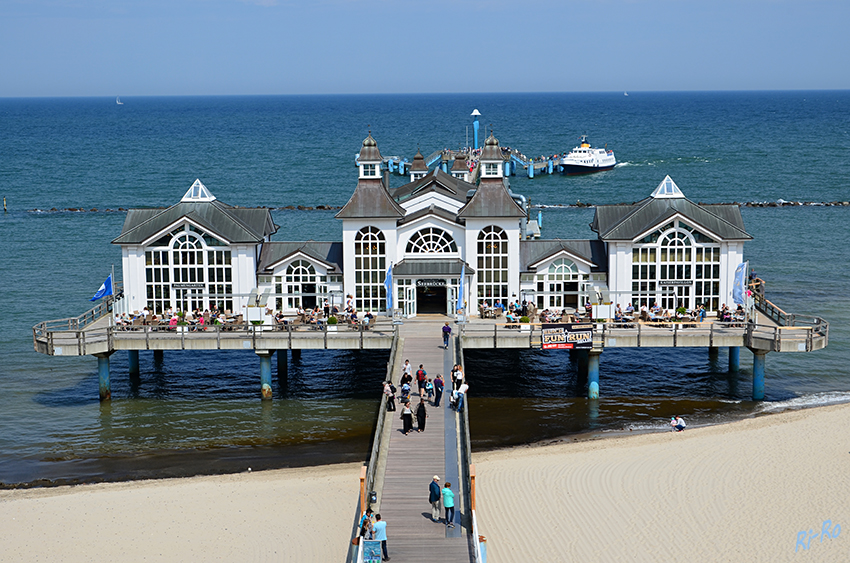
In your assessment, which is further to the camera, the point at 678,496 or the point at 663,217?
the point at 663,217

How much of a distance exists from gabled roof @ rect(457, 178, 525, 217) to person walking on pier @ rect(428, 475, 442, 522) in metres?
18.8

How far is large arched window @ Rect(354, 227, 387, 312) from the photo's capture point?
140 feet

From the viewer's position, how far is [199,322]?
132 ft

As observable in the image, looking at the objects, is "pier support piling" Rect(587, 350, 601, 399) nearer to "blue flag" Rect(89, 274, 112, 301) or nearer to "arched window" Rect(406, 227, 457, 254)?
"arched window" Rect(406, 227, 457, 254)

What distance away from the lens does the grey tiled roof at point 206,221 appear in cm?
4200

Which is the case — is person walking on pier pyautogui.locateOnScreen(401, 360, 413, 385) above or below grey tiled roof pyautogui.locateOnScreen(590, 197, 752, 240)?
below

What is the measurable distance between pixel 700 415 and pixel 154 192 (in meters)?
82.0

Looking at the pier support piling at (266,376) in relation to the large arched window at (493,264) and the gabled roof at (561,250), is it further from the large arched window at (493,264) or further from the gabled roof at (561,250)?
the gabled roof at (561,250)

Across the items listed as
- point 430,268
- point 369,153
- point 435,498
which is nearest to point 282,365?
point 430,268

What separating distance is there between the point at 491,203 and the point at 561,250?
11.0ft

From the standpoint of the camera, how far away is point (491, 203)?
1665 inches

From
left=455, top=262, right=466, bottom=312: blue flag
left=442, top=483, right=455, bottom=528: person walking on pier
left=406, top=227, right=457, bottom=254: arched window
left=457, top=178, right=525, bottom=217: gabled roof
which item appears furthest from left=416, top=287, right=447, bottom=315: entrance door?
left=442, top=483, right=455, bottom=528: person walking on pier

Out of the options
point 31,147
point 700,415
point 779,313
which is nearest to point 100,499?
point 700,415

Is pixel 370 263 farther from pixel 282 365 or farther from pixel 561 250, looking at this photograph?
pixel 561 250
